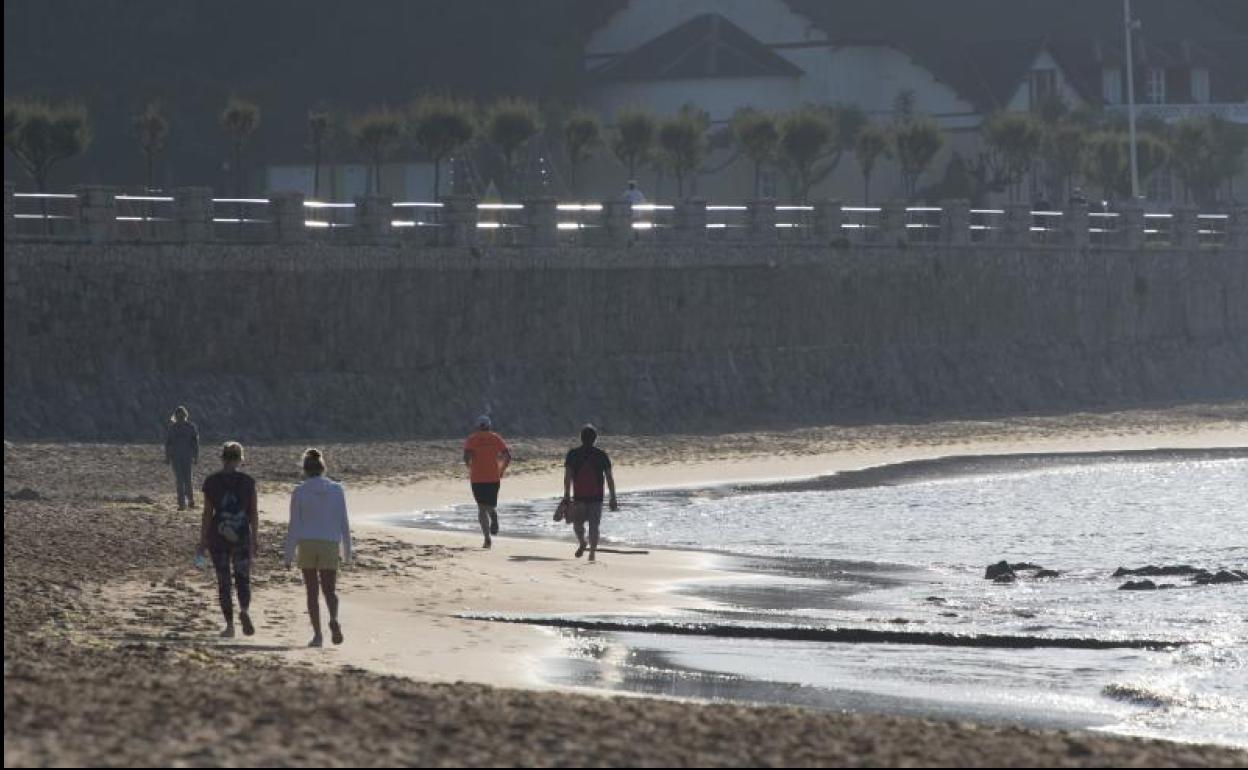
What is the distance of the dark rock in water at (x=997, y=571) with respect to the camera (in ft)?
79.4

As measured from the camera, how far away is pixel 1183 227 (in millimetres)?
56188

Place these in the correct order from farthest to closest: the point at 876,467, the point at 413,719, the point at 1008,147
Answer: the point at 1008,147
the point at 876,467
the point at 413,719

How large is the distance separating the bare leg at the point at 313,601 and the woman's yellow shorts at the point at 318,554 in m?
0.07

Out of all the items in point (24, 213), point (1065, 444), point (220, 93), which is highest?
point (220, 93)

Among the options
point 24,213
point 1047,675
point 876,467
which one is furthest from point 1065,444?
point 1047,675

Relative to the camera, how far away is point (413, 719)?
1229cm

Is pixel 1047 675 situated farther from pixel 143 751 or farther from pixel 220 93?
pixel 220 93

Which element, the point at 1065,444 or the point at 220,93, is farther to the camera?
the point at 220,93

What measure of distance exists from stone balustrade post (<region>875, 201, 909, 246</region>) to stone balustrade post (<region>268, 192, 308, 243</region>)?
1425cm

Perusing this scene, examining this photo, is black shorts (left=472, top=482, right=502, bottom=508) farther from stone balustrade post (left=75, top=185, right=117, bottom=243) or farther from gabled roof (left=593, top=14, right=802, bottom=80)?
gabled roof (left=593, top=14, right=802, bottom=80)

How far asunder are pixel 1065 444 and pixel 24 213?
1764cm

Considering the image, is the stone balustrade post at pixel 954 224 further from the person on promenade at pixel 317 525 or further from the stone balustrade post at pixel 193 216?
the person on promenade at pixel 317 525

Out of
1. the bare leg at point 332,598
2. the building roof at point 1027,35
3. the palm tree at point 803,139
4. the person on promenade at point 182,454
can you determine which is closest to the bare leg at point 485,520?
the person on promenade at point 182,454

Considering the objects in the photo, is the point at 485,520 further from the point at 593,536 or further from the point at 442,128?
the point at 442,128
